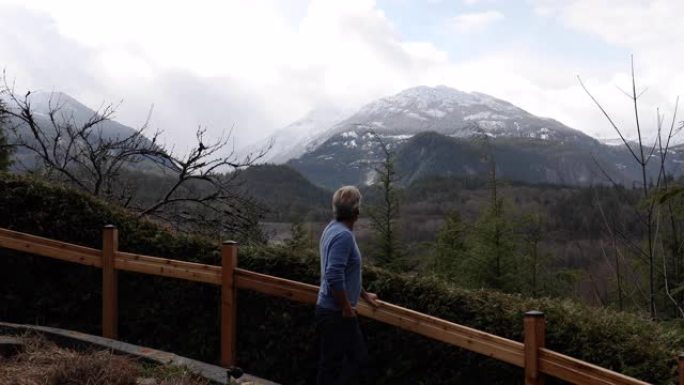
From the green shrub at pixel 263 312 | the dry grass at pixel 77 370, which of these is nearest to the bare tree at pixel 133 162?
the green shrub at pixel 263 312

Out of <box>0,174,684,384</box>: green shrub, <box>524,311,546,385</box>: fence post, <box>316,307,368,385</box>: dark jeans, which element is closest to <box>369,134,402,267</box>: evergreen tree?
<box>0,174,684,384</box>: green shrub

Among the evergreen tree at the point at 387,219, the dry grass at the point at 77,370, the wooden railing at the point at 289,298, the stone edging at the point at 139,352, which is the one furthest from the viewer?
the evergreen tree at the point at 387,219

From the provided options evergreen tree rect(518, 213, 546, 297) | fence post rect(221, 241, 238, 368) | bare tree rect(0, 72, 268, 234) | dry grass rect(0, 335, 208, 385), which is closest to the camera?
dry grass rect(0, 335, 208, 385)

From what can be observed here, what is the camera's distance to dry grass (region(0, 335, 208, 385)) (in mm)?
4121

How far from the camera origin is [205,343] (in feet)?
19.2

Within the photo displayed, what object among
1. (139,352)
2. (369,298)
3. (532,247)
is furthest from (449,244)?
(369,298)

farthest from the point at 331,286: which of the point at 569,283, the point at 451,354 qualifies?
the point at 569,283

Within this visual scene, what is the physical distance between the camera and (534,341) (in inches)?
135

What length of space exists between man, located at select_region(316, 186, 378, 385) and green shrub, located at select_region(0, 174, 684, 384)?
103 cm

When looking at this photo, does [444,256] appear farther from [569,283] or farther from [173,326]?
[173,326]

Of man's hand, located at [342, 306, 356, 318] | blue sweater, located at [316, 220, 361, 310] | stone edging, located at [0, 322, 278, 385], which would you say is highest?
blue sweater, located at [316, 220, 361, 310]

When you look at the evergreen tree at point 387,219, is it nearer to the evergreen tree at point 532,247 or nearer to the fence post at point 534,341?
the evergreen tree at point 532,247

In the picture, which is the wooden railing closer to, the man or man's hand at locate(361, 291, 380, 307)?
man's hand at locate(361, 291, 380, 307)

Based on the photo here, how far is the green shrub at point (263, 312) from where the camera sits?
4.35 m
